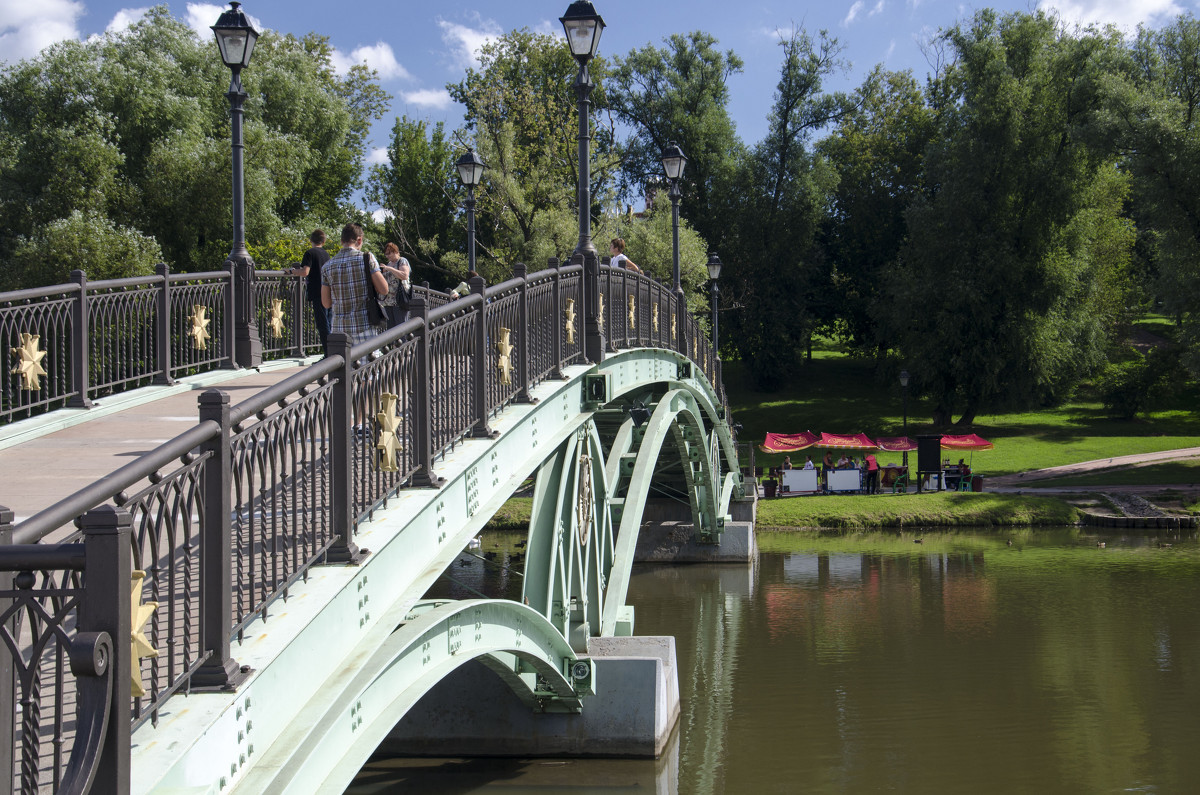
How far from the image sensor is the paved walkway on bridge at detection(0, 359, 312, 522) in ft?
20.8

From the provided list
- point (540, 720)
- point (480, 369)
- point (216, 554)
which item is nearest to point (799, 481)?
point (540, 720)

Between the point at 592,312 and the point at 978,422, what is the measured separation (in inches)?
1499

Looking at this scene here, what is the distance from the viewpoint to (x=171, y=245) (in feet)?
96.8

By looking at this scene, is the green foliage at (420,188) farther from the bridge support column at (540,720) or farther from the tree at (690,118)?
the bridge support column at (540,720)

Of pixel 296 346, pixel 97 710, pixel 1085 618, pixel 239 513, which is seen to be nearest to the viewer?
pixel 97 710

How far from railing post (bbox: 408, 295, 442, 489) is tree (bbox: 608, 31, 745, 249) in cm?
4563

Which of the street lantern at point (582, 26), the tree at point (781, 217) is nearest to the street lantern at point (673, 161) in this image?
the street lantern at point (582, 26)

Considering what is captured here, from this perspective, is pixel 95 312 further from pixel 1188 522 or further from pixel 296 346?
pixel 1188 522

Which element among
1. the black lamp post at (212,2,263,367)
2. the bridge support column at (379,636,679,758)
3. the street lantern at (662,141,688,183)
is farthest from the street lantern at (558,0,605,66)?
the street lantern at (662,141,688,183)

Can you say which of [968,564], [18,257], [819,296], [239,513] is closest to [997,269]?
[819,296]

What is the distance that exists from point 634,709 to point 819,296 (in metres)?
42.7

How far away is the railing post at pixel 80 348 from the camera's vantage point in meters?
9.35

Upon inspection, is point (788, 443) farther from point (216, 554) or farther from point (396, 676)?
point (216, 554)

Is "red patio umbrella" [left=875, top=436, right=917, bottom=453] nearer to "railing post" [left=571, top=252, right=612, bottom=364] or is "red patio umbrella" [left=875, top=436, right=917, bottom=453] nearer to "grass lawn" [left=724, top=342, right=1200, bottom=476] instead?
"grass lawn" [left=724, top=342, right=1200, bottom=476]
